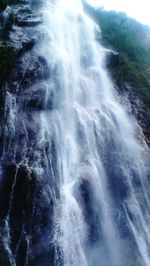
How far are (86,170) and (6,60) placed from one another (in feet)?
26.8

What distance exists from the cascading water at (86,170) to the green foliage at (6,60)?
5.34 ft

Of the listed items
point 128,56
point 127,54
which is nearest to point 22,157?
point 128,56

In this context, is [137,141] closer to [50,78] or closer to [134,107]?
[134,107]

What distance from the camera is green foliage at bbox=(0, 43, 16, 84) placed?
62.4ft

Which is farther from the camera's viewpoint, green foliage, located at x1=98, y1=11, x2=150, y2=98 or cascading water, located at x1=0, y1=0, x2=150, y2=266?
green foliage, located at x1=98, y1=11, x2=150, y2=98

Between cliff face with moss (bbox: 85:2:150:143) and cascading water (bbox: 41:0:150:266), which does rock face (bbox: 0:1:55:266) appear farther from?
cliff face with moss (bbox: 85:2:150:143)

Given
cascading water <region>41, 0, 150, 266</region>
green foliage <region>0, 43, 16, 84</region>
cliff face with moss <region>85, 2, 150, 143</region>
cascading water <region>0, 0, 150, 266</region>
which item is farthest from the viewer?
cliff face with moss <region>85, 2, 150, 143</region>

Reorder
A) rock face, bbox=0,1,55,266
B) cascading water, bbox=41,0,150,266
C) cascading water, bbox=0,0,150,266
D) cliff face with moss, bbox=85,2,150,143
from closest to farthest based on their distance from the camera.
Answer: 1. rock face, bbox=0,1,55,266
2. cascading water, bbox=0,0,150,266
3. cascading water, bbox=41,0,150,266
4. cliff face with moss, bbox=85,2,150,143

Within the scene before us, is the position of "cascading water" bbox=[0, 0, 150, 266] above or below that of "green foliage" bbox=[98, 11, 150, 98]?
below

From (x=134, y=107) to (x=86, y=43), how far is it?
7777mm

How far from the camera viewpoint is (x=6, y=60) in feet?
64.1

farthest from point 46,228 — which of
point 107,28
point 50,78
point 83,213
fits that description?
point 107,28

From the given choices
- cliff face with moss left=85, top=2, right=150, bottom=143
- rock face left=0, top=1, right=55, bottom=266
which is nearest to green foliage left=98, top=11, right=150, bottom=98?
cliff face with moss left=85, top=2, right=150, bottom=143

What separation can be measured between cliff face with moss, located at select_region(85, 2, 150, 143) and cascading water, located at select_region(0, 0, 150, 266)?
1142mm
